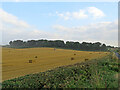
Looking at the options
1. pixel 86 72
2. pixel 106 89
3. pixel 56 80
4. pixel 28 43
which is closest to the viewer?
pixel 106 89

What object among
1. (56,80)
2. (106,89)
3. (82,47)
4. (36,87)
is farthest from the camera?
(82,47)

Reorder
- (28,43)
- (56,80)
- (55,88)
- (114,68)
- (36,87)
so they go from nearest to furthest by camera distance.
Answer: (55,88) → (36,87) → (56,80) → (114,68) → (28,43)

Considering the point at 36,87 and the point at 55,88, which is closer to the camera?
the point at 55,88

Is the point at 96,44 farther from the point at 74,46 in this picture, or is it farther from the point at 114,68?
the point at 114,68

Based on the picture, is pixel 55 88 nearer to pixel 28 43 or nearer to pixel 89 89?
pixel 89 89

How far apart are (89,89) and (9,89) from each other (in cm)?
425

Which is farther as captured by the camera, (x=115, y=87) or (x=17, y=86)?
(x=17, y=86)

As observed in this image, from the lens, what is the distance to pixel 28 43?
8738cm

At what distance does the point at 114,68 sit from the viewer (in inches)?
389

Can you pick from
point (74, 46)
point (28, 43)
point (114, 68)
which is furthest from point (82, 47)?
point (114, 68)

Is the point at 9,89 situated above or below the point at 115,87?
below

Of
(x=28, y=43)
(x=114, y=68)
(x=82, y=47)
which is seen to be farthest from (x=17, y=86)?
(x=28, y=43)

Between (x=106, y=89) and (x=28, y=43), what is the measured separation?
84.7m

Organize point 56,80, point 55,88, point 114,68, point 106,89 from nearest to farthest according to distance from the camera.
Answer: point 106,89 < point 55,88 < point 56,80 < point 114,68
